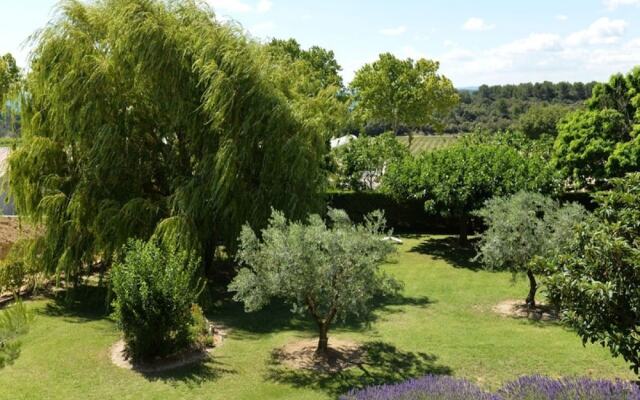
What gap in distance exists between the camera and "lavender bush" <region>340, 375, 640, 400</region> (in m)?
7.63

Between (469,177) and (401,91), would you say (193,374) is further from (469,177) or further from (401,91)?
(401,91)

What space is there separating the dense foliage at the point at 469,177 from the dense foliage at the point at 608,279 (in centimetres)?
1576

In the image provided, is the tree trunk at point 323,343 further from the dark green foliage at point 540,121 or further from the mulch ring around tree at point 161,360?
the dark green foliage at point 540,121

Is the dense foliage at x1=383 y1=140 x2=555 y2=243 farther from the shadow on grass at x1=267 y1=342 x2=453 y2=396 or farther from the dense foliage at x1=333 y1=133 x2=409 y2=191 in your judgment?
the shadow on grass at x1=267 y1=342 x2=453 y2=396

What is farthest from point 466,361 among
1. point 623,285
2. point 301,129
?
point 301,129

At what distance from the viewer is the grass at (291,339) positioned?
11.8 meters

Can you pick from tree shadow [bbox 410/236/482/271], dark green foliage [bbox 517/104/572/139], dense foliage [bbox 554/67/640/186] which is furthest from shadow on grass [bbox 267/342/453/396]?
dark green foliage [bbox 517/104/572/139]

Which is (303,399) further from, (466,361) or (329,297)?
(466,361)

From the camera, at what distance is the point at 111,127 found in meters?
17.2

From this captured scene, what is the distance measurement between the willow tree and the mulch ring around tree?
3629 millimetres

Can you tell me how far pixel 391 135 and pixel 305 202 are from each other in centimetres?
1871

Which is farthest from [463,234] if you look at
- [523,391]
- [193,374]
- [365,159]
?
[523,391]

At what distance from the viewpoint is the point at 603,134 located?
27.8 metres

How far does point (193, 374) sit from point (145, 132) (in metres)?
9.29
